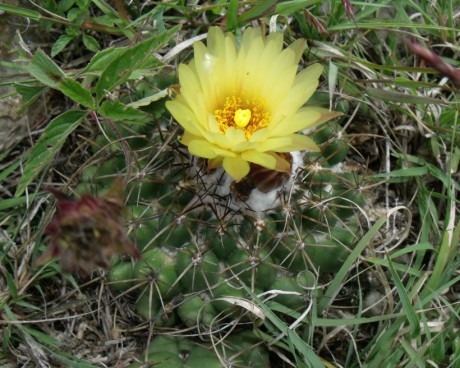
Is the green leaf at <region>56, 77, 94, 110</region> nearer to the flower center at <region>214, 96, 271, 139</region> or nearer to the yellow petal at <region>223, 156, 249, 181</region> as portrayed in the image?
the flower center at <region>214, 96, 271, 139</region>

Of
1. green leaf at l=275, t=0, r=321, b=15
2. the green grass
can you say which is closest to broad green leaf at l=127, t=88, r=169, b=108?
the green grass

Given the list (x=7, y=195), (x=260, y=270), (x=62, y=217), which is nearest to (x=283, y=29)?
(x=260, y=270)

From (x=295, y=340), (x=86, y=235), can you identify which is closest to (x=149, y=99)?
(x=86, y=235)

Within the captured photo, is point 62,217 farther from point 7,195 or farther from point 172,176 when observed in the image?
point 7,195

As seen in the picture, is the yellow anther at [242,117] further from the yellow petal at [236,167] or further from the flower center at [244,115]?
the yellow petal at [236,167]

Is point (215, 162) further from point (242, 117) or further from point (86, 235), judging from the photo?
point (86, 235)
